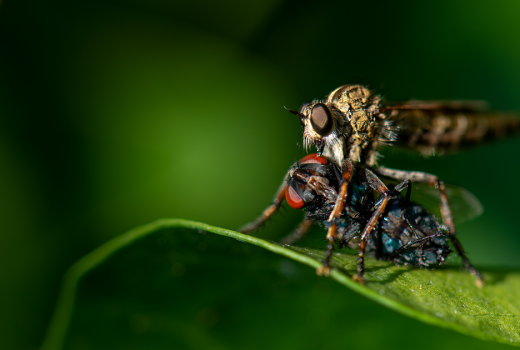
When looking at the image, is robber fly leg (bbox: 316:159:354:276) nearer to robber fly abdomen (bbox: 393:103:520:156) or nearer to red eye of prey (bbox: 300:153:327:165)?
red eye of prey (bbox: 300:153:327:165)

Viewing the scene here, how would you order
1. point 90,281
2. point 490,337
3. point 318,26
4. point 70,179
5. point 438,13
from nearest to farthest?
point 490,337 < point 90,281 < point 70,179 < point 438,13 < point 318,26

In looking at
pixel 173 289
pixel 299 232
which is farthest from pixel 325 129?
pixel 173 289

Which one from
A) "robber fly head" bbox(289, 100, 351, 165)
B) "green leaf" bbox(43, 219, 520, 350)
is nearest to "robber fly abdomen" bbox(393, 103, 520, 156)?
"robber fly head" bbox(289, 100, 351, 165)

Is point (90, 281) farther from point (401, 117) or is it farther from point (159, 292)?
point (401, 117)

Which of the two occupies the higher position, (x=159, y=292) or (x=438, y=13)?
(x=438, y=13)

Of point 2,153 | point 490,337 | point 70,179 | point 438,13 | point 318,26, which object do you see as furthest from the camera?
point 318,26

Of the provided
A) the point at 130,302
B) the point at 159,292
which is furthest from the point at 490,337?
the point at 130,302
